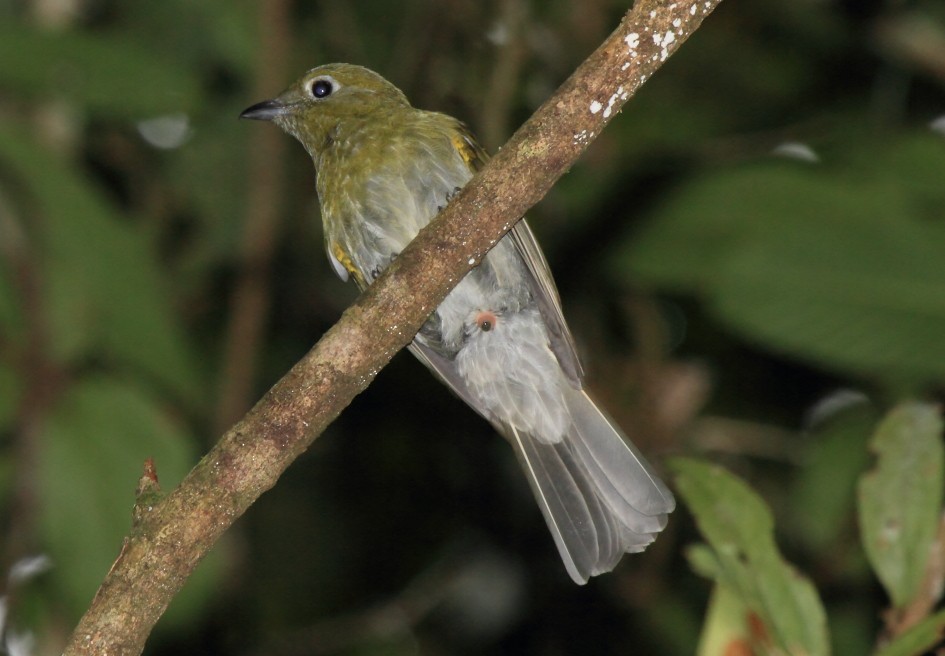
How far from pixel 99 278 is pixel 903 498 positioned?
283 cm

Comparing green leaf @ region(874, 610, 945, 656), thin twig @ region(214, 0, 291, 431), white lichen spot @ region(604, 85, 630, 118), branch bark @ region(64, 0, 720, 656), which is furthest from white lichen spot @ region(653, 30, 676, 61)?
thin twig @ region(214, 0, 291, 431)

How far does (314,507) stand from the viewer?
6559mm

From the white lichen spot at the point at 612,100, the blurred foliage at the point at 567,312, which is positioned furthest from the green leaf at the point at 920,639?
the white lichen spot at the point at 612,100

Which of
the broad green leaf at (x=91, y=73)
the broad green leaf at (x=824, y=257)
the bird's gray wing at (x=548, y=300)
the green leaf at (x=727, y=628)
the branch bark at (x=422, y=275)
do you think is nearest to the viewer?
the branch bark at (x=422, y=275)

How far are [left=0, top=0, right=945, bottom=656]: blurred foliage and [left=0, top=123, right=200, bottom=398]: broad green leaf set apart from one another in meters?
0.01

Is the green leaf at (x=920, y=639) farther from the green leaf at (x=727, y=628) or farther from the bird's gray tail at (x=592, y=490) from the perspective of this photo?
the bird's gray tail at (x=592, y=490)

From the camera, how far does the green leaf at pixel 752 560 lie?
2.65 m

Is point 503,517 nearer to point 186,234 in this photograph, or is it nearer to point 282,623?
point 282,623

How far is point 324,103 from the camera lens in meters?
4.31

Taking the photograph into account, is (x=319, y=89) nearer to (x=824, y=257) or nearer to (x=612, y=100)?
(x=824, y=257)

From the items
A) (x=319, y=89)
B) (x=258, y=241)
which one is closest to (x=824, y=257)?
(x=319, y=89)

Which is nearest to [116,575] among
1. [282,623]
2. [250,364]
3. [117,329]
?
[117,329]

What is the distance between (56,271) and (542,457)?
189cm

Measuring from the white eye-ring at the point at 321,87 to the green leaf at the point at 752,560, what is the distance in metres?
2.13
